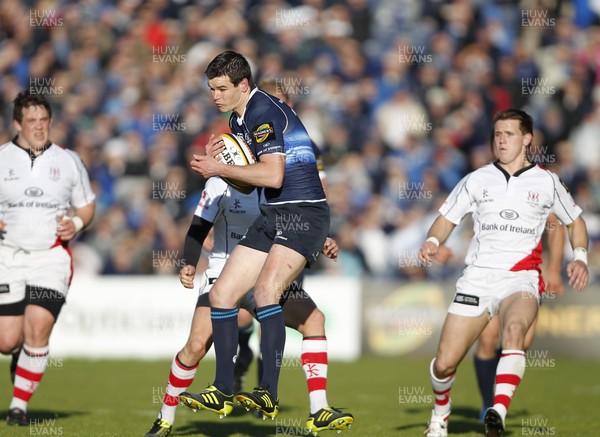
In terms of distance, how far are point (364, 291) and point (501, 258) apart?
8.45 meters

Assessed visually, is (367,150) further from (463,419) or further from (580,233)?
(580,233)

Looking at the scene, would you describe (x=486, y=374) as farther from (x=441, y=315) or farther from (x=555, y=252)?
(x=441, y=315)

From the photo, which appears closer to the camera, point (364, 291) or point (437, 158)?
point (364, 291)

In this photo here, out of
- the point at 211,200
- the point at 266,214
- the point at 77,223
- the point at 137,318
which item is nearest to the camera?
the point at 266,214

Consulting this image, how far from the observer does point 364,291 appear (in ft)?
55.4

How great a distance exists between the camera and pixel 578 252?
28.3 feet

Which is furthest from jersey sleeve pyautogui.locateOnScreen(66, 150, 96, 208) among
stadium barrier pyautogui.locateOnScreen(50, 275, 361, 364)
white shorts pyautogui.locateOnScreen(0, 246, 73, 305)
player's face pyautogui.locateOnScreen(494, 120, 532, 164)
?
stadium barrier pyautogui.locateOnScreen(50, 275, 361, 364)

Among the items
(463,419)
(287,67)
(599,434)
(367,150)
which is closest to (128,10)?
(287,67)

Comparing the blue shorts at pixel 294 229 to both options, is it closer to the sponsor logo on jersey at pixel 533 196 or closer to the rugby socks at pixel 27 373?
the sponsor logo on jersey at pixel 533 196

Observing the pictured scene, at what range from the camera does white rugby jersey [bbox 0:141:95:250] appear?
378 inches

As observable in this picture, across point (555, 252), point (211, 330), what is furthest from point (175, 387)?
point (555, 252)

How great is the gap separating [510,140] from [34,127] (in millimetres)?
4256

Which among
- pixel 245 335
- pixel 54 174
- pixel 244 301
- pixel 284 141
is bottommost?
pixel 245 335

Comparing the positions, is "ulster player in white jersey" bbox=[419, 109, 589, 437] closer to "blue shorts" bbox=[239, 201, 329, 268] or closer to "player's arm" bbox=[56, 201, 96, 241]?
"blue shorts" bbox=[239, 201, 329, 268]
